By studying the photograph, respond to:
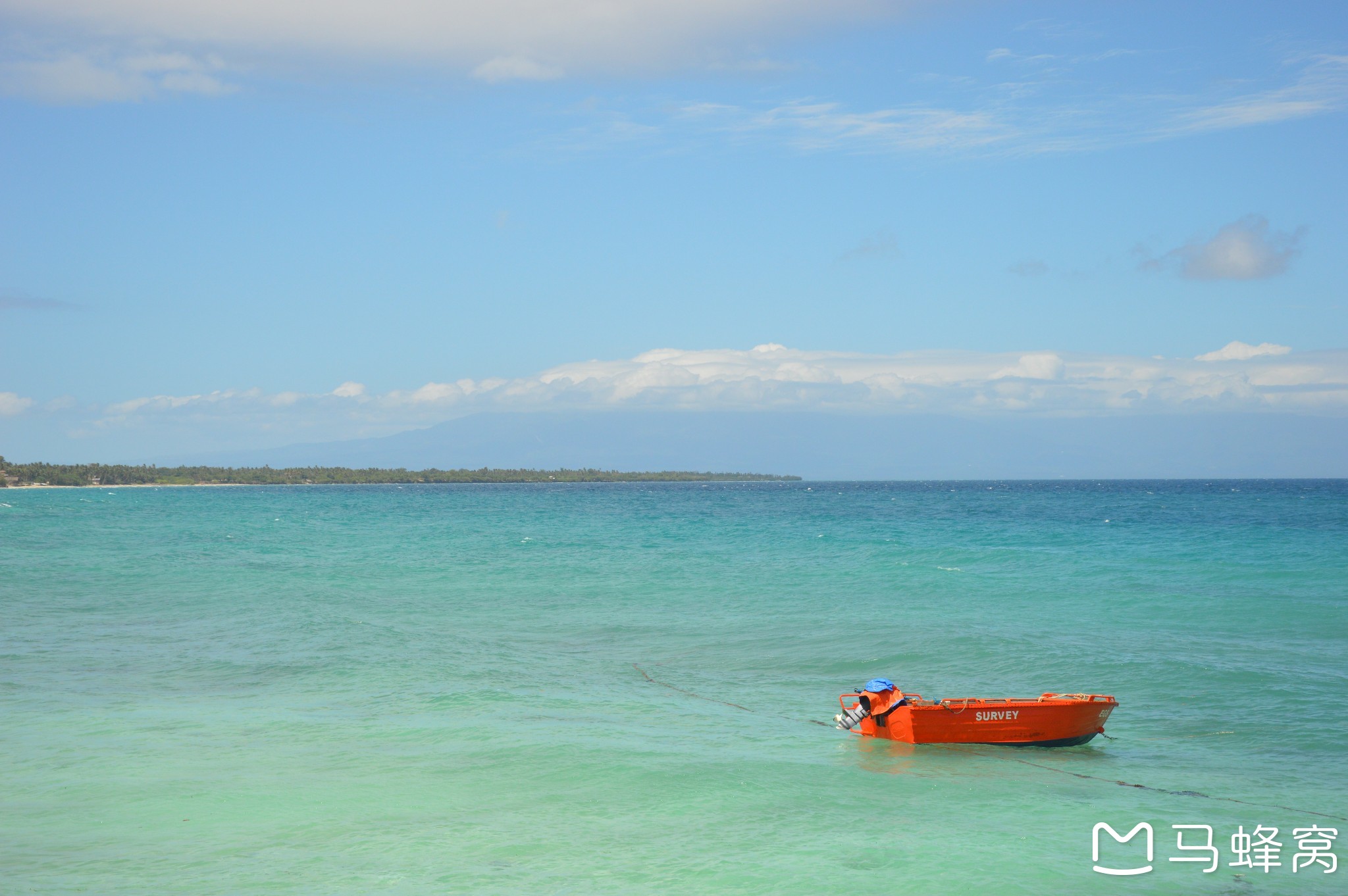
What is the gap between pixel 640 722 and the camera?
56.5ft

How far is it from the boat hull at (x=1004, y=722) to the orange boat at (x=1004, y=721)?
0.01 metres

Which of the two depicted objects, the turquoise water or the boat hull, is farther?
the boat hull

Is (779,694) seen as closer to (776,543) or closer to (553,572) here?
(553,572)

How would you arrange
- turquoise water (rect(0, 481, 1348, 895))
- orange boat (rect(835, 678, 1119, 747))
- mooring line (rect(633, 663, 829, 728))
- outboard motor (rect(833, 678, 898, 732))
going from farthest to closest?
mooring line (rect(633, 663, 829, 728)), outboard motor (rect(833, 678, 898, 732)), orange boat (rect(835, 678, 1119, 747)), turquoise water (rect(0, 481, 1348, 895))

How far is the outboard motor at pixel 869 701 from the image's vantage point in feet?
53.2

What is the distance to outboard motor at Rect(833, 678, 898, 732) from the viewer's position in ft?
53.2

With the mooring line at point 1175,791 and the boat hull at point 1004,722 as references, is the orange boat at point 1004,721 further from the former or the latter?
the mooring line at point 1175,791

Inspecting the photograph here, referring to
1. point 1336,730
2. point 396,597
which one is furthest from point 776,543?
point 1336,730

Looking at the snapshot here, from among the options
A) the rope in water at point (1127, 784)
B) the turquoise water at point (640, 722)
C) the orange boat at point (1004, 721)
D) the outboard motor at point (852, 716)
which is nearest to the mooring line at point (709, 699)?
the rope in water at point (1127, 784)

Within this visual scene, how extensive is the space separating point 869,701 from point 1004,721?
2063mm

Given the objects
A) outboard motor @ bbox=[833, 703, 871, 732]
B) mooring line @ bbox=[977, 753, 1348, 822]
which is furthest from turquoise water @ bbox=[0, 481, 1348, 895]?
outboard motor @ bbox=[833, 703, 871, 732]

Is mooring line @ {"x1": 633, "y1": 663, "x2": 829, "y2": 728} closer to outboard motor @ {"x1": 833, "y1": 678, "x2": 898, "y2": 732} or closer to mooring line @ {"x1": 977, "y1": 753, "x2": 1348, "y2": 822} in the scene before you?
outboard motor @ {"x1": 833, "y1": 678, "x2": 898, "y2": 732}

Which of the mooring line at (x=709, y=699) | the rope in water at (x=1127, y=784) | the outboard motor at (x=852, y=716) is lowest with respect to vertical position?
the mooring line at (x=709, y=699)

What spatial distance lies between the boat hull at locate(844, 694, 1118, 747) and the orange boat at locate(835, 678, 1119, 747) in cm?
1
